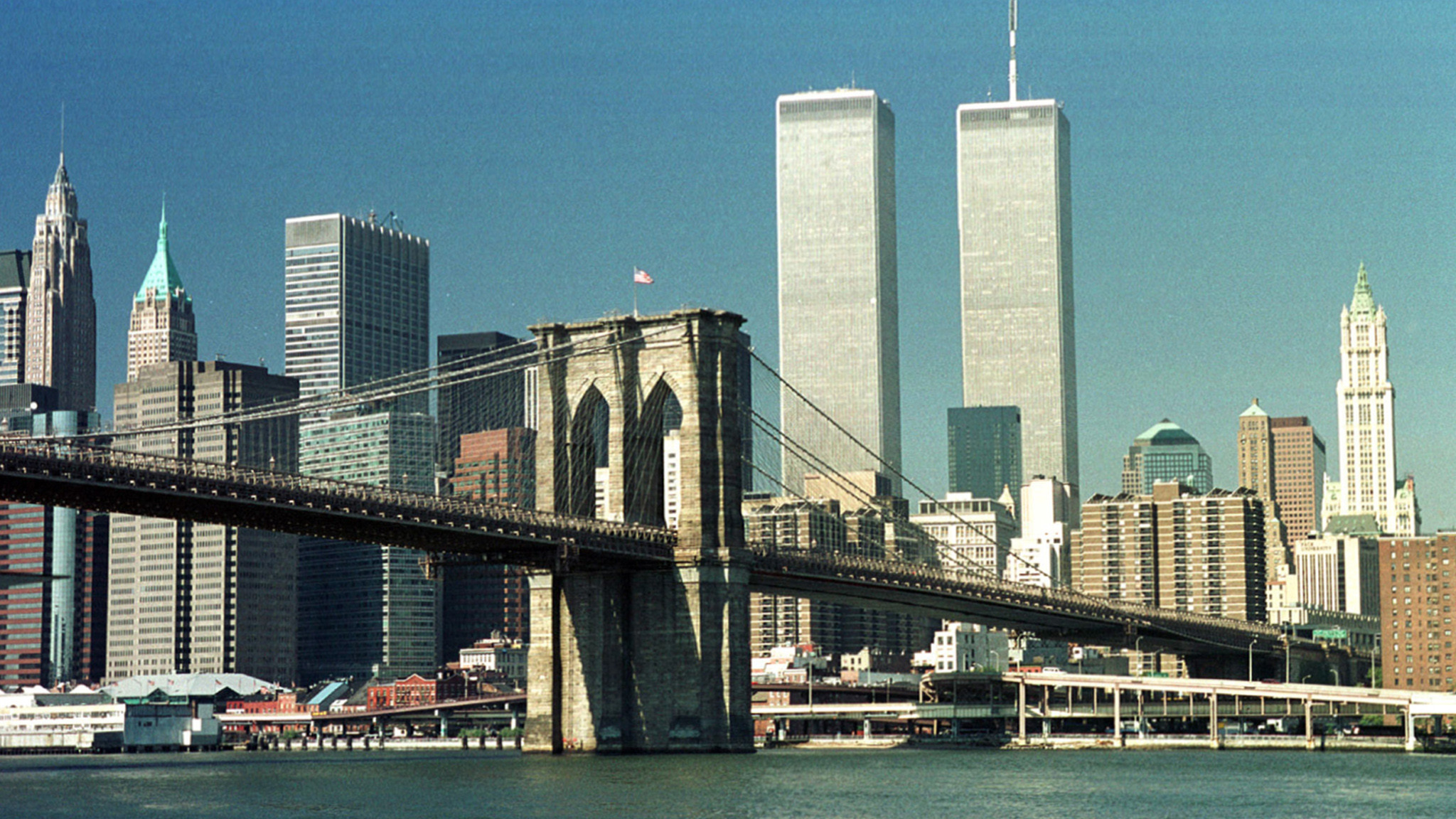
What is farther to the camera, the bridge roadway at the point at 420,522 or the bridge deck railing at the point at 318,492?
the bridge roadway at the point at 420,522

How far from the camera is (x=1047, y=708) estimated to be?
156250mm

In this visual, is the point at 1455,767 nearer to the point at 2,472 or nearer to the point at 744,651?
the point at 744,651

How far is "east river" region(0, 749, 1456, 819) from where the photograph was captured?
76.1 metres

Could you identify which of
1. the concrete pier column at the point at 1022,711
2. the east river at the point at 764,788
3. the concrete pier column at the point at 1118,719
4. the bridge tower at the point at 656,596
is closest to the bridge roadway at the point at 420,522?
the bridge tower at the point at 656,596

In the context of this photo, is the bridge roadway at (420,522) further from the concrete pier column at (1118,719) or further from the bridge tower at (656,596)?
the concrete pier column at (1118,719)

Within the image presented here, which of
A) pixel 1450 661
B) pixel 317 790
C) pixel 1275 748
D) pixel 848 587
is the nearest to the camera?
pixel 317 790

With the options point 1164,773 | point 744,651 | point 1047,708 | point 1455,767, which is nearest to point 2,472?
point 744,651

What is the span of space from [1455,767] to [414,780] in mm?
48582

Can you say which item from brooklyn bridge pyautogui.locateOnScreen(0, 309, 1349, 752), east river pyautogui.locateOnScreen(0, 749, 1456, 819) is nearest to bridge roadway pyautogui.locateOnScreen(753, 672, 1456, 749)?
east river pyautogui.locateOnScreen(0, 749, 1456, 819)

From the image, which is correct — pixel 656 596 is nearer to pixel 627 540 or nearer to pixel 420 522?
pixel 627 540

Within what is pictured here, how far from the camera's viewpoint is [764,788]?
85188mm

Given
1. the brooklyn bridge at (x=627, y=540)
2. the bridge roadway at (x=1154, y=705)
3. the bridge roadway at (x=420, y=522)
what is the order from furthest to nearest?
the bridge roadway at (x=1154, y=705) < the brooklyn bridge at (x=627, y=540) < the bridge roadway at (x=420, y=522)

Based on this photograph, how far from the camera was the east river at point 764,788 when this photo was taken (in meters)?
76.1

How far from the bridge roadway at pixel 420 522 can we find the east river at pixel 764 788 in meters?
9.33
